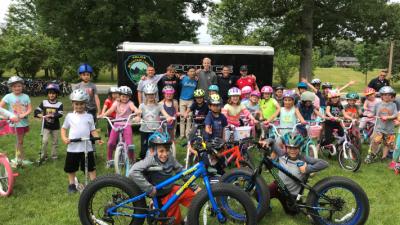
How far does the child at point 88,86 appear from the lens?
7125mm

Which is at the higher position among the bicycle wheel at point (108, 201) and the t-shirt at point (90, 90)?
the t-shirt at point (90, 90)

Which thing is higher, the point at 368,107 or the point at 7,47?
the point at 7,47

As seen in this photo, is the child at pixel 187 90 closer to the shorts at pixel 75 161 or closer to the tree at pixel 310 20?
the shorts at pixel 75 161

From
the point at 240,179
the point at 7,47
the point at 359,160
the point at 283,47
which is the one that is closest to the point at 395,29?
the point at 283,47

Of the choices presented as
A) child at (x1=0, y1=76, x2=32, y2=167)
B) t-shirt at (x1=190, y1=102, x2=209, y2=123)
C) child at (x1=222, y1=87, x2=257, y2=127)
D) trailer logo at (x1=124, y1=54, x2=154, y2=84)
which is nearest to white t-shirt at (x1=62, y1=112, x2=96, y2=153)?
child at (x1=0, y1=76, x2=32, y2=167)

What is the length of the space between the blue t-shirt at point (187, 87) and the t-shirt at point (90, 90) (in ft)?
7.27

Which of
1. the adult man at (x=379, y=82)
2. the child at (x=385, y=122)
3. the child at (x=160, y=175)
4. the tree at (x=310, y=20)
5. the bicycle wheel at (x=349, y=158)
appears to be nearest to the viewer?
the child at (x=160, y=175)

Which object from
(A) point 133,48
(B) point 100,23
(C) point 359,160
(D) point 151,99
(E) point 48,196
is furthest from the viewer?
(B) point 100,23

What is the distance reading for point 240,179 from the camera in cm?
464

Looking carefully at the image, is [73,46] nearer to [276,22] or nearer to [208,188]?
[276,22]

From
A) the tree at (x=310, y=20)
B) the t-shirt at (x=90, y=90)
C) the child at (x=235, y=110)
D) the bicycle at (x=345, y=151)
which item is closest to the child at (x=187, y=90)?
the child at (x=235, y=110)

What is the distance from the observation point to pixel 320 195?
14.9 ft

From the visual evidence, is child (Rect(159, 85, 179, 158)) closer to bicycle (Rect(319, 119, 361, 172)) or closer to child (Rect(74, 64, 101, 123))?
child (Rect(74, 64, 101, 123))

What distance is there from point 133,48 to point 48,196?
17.8 ft
